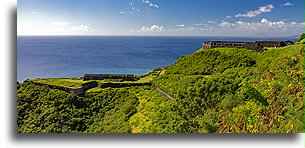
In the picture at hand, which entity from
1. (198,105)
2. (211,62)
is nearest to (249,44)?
(211,62)

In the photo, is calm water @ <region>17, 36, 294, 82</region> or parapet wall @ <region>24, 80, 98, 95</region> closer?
parapet wall @ <region>24, 80, 98, 95</region>

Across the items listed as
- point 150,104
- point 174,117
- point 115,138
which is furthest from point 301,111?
point 150,104

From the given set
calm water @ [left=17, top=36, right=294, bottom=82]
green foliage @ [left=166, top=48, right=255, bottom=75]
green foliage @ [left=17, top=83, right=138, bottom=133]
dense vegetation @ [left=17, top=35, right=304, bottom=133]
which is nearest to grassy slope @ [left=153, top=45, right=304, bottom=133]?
dense vegetation @ [left=17, top=35, right=304, bottom=133]

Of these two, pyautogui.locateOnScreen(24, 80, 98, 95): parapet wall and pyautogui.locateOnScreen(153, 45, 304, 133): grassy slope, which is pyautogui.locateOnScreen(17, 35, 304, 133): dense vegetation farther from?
pyautogui.locateOnScreen(24, 80, 98, 95): parapet wall

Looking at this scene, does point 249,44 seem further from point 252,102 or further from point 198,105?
point 252,102

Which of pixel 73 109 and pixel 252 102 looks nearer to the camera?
pixel 252 102

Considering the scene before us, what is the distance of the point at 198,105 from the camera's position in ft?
18.4

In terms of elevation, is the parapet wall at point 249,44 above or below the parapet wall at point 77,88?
above

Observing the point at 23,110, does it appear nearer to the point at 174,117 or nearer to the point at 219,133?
the point at 174,117

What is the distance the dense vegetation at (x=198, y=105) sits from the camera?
4.25m

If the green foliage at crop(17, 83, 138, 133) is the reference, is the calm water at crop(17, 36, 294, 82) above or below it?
above

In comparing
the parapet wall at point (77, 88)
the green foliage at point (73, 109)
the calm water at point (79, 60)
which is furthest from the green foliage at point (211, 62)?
the parapet wall at point (77, 88)

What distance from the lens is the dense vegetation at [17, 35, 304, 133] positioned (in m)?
4.25

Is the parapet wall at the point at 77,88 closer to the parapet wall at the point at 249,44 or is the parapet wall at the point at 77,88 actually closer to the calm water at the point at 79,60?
the calm water at the point at 79,60
